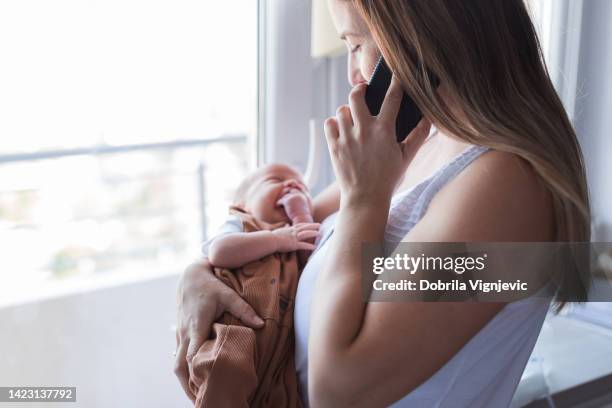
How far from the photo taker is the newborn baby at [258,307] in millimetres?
791

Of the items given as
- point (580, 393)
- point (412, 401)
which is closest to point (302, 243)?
point (412, 401)

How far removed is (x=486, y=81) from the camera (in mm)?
750

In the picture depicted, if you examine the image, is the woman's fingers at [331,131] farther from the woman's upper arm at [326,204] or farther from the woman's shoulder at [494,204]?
the woman's upper arm at [326,204]

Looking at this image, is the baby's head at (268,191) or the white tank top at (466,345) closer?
the white tank top at (466,345)

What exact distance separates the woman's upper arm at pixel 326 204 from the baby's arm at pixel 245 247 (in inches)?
8.2

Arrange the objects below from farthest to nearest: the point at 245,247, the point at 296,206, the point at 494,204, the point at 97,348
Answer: the point at 97,348
the point at 296,206
the point at 245,247
the point at 494,204

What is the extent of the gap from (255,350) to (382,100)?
1.26 feet

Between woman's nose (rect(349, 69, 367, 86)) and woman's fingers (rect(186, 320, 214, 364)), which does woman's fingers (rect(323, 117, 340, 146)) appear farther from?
woman's fingers (rect(186, 320, 214, 364))

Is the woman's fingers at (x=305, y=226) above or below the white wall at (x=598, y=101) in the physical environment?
below

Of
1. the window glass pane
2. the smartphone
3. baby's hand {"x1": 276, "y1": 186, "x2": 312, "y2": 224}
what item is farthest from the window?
the smartphone

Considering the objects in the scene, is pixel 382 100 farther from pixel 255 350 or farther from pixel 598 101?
pixel 598 101

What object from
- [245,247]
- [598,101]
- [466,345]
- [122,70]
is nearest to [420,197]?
[466,345]

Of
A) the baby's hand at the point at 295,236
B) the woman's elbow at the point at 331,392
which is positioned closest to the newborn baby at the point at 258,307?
the baby's hand at the point at 295,236

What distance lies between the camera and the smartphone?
79 cm
